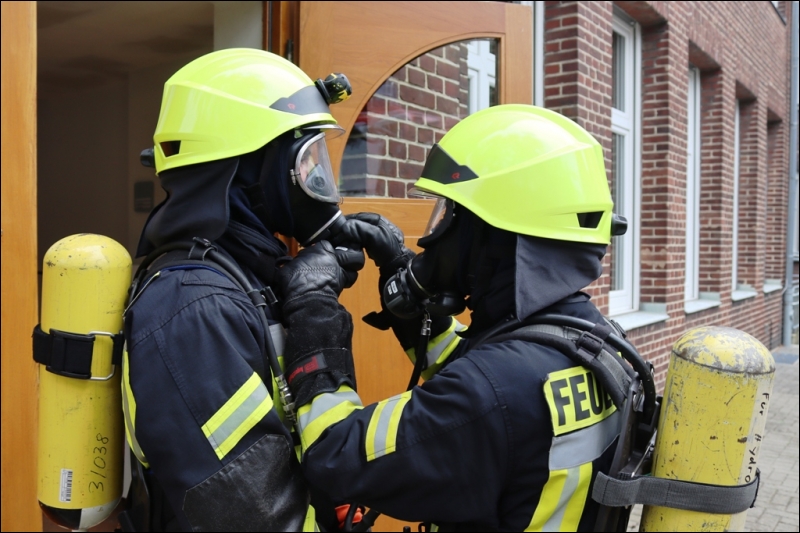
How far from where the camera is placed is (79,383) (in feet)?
5.55

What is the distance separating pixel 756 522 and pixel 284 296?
418cm

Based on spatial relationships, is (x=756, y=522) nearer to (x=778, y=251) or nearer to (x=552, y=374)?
(x=552, y=374)

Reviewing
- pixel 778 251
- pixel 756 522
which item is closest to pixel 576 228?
pixel 756 522

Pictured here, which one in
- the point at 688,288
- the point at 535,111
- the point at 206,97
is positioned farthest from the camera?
the point at 688,288

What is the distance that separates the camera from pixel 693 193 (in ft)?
28.9

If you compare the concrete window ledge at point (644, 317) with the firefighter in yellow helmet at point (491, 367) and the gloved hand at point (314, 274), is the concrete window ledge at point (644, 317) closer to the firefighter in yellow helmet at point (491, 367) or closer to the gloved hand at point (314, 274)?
the firefighter in yellow helmet at point (491, 367)

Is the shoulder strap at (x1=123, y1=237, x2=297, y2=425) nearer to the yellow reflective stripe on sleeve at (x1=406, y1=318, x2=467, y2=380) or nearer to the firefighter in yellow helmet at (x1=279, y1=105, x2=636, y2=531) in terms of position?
the firefighter in yellow helmet at (x1=279, y1=105, x2=636, y2=531)

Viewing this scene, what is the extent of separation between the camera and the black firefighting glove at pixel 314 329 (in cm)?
159

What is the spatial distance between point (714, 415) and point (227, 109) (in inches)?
50.0

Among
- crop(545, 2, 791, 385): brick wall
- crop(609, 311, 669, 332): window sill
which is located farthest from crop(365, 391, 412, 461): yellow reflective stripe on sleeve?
crop(609, 311, 669, 332): window sill

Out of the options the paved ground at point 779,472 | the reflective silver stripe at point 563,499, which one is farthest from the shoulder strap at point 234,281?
the paved ground at point 779,472

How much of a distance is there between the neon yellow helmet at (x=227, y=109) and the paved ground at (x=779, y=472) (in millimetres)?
3843

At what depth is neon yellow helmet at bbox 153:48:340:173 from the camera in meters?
1.68

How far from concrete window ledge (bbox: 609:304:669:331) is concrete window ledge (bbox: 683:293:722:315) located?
71 cm
